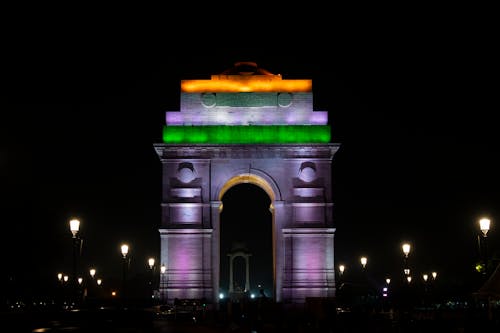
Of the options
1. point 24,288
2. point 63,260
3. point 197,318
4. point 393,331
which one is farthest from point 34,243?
point 393,331

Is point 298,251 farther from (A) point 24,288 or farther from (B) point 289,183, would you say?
(A) point 24,288

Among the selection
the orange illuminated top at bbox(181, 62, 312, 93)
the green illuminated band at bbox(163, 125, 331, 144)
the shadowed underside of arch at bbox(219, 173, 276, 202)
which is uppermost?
the orange illuminated top at bbox(181, 62, 312, 93)

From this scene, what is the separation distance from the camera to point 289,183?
61.3 metres

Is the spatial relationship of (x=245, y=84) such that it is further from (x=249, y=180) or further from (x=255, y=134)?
(x=249, y=180)

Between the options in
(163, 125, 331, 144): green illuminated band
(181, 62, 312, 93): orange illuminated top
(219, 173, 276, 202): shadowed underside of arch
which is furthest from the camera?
(181, 62, 312, 93): orange illuminated top

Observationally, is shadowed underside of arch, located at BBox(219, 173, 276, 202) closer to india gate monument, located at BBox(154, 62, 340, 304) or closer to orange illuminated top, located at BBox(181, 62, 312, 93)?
india gate monument, located at BBox(154, 62, 340, 304)

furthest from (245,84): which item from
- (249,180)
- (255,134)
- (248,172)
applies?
(249,180)

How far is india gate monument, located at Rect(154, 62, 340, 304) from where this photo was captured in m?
60.3

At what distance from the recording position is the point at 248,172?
61.5 m

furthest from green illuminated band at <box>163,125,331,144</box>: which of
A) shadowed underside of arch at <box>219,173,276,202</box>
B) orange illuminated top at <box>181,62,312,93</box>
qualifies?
orange illuminated top at <box>181,62,312,93</box>

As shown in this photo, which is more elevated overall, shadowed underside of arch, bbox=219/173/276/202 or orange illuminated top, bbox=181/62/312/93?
orange illuminated top, bbox=181/62/312/93

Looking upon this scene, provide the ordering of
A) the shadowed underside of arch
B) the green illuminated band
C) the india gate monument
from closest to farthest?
1. the india gate monument
2. the green illuminated band
3. the shadowed underside of arch

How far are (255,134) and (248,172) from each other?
2.51 meters

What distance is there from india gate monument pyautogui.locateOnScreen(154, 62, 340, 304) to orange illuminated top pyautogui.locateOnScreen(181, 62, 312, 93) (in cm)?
7
